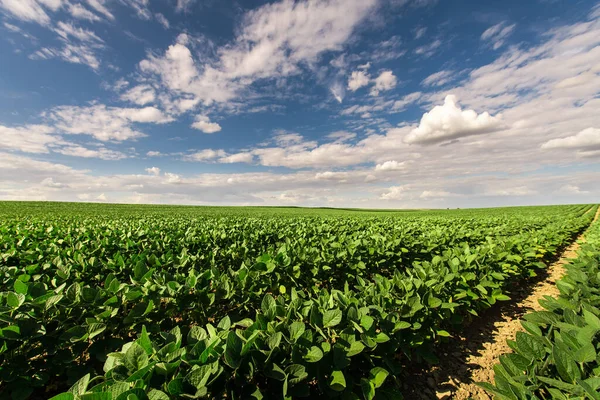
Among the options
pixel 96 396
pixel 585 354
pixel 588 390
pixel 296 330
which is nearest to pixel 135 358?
pixel 96 396

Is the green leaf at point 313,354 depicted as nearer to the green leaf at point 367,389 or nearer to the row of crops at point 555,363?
the green leaf at point 367,389

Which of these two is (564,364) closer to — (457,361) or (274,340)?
(274,340)

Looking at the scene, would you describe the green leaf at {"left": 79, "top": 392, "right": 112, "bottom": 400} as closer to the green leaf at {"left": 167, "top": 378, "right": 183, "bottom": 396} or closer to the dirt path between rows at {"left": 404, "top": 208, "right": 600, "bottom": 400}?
the green leaf at {"left": 167, "top": 378, "right": 183, "bottom": 396}

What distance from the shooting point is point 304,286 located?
5.38 metres

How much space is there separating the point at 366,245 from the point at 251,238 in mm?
3966

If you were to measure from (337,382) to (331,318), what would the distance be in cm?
48

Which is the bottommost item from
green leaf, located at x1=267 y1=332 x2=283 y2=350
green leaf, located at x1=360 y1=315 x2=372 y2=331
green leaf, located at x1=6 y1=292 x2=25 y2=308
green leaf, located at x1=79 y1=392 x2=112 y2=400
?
green leaf, located at x1=360 y1=315 x2=372 y2=331

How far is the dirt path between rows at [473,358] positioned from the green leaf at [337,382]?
189 cm

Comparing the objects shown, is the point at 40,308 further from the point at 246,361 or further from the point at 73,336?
the point at 246,361

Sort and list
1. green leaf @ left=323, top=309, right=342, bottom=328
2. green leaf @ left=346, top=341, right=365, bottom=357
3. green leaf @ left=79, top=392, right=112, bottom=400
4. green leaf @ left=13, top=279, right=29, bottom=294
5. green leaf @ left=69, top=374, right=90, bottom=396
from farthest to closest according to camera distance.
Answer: green leaf @ left=13, top=279, right=29, bottom=294
green leaf @ left=323, top=309, right=342, bottom=328
green leaf @ left=346, top=341, right=365, bottom=357
green leaf @ left=69, top=374, right=90, bottom=396
green leaf @ left=79, top=392, right=112, bottom=400

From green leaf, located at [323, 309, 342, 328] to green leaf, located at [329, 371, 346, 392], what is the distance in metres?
0.36

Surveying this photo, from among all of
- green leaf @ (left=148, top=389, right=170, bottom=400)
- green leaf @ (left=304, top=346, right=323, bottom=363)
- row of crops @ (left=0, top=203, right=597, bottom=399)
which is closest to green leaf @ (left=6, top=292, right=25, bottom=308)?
row of crops @ (left=0, top=203, right=597, bottom=399)

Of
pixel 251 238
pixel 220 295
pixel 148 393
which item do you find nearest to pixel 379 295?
pixel 220 295

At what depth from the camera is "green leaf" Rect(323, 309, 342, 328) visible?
217cm
